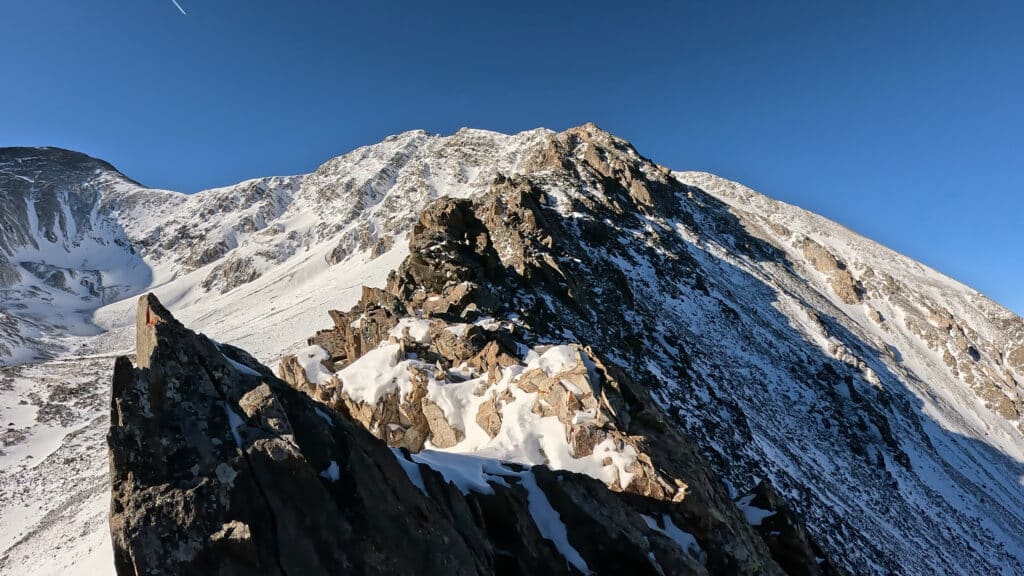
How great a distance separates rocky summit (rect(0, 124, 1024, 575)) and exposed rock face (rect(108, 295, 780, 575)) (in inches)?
1.7

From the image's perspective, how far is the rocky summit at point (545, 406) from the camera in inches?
275

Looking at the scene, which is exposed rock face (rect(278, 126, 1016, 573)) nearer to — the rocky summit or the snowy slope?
the rocky summit

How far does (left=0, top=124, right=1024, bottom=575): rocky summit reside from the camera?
698 cm

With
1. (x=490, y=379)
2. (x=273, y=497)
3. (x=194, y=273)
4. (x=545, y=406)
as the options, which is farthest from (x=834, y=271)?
(x=194, y=273)

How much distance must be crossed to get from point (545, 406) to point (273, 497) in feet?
32.3

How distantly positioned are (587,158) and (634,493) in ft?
239

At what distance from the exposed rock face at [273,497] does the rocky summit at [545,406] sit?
4 cm

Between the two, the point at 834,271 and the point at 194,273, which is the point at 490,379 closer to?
the point at 834,271

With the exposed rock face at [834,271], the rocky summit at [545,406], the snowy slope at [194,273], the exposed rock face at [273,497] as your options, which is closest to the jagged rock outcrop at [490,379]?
the rocky summit at [545,406]

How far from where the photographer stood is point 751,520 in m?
15.7

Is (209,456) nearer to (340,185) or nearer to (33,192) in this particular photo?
(340,185)

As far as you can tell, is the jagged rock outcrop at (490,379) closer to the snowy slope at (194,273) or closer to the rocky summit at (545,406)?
the rocky summit at (545,406)

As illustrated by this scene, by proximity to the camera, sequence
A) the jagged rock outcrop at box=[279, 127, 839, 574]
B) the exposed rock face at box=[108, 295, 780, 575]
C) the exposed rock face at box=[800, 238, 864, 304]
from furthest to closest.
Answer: the exposed rock face at box=[800, 238, 864, 304] < the jagged rock outcrop at box=[279, 127, 839, 574] < the exposed rock face at box=[108, 295, 780, 575]

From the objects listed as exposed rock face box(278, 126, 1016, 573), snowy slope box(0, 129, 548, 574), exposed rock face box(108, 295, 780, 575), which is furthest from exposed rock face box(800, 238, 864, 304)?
exposed rock face box(108, 295, 780, 575)
